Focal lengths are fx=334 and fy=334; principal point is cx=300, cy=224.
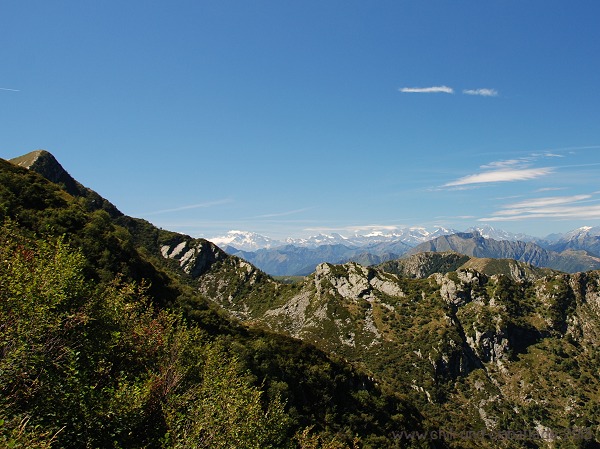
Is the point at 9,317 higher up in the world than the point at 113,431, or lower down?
higher up

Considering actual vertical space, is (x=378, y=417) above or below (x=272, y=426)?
below

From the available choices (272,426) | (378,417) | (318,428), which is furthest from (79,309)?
(378,417)

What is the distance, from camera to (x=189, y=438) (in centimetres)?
2430

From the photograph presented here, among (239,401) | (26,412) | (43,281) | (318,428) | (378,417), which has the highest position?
(43,281)

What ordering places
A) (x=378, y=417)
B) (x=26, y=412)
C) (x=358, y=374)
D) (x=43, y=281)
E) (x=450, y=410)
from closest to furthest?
1. (x=26, y=412)
2. (x=43, y=281)
3. (x=378, y=417)
4. (x=358, y=374)
5. (x=450, y=410)

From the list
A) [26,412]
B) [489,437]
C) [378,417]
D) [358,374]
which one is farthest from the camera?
[489,437]

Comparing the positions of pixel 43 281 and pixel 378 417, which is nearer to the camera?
pixel 43 281

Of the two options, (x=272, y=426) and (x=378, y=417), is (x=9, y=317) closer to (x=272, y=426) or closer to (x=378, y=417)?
(x=272, y=426)

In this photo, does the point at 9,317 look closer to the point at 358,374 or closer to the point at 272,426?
the point at 272,426

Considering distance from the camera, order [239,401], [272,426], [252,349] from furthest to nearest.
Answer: [252,349], [272,426], [239,401]

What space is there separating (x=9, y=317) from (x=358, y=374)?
304ft

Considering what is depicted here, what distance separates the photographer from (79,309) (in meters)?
31.9

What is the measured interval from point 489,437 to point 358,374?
121332mm

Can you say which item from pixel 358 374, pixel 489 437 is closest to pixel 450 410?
pixel 489 437
